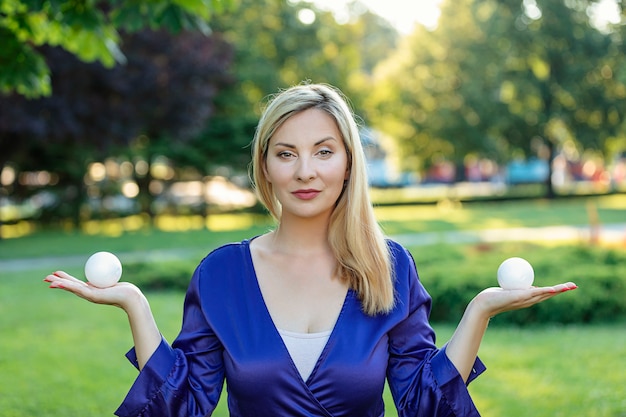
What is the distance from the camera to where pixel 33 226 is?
22562 mm

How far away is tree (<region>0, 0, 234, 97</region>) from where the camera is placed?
4566 mm

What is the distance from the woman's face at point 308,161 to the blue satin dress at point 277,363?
272 mm

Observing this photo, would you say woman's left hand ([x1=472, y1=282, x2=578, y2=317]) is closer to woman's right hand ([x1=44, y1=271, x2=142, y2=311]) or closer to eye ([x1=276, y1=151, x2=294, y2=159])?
eye ([x1=276, y1=151, x2=294, y2=159])

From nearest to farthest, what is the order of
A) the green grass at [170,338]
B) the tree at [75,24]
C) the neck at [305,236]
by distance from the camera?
the neck at [305,236] < the tree at [75,24] < the green grass at [170,338]

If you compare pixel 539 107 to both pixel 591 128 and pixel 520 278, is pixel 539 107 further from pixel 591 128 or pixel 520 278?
pixel 520 278

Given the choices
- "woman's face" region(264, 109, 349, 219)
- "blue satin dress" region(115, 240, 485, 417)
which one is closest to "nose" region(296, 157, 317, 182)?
"woman's face" region(264, 109, 349, 219)

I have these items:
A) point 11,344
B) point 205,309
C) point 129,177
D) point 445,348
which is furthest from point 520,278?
point 129,177

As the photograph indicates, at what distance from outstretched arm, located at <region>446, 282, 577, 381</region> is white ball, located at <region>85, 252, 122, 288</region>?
103 centimetres

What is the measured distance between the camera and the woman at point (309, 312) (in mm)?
2398

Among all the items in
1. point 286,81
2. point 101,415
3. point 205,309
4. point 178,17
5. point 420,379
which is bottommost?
point 101,415

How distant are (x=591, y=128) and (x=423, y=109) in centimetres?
647

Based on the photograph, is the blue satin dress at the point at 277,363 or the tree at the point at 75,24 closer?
the blue satin dress at the point at 277,363

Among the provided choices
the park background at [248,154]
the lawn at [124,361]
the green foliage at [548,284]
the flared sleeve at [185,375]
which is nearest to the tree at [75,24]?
the park background at [248,154]

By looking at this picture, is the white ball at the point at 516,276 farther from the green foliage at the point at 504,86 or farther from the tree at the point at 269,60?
the green foliage at the point at 504,86
